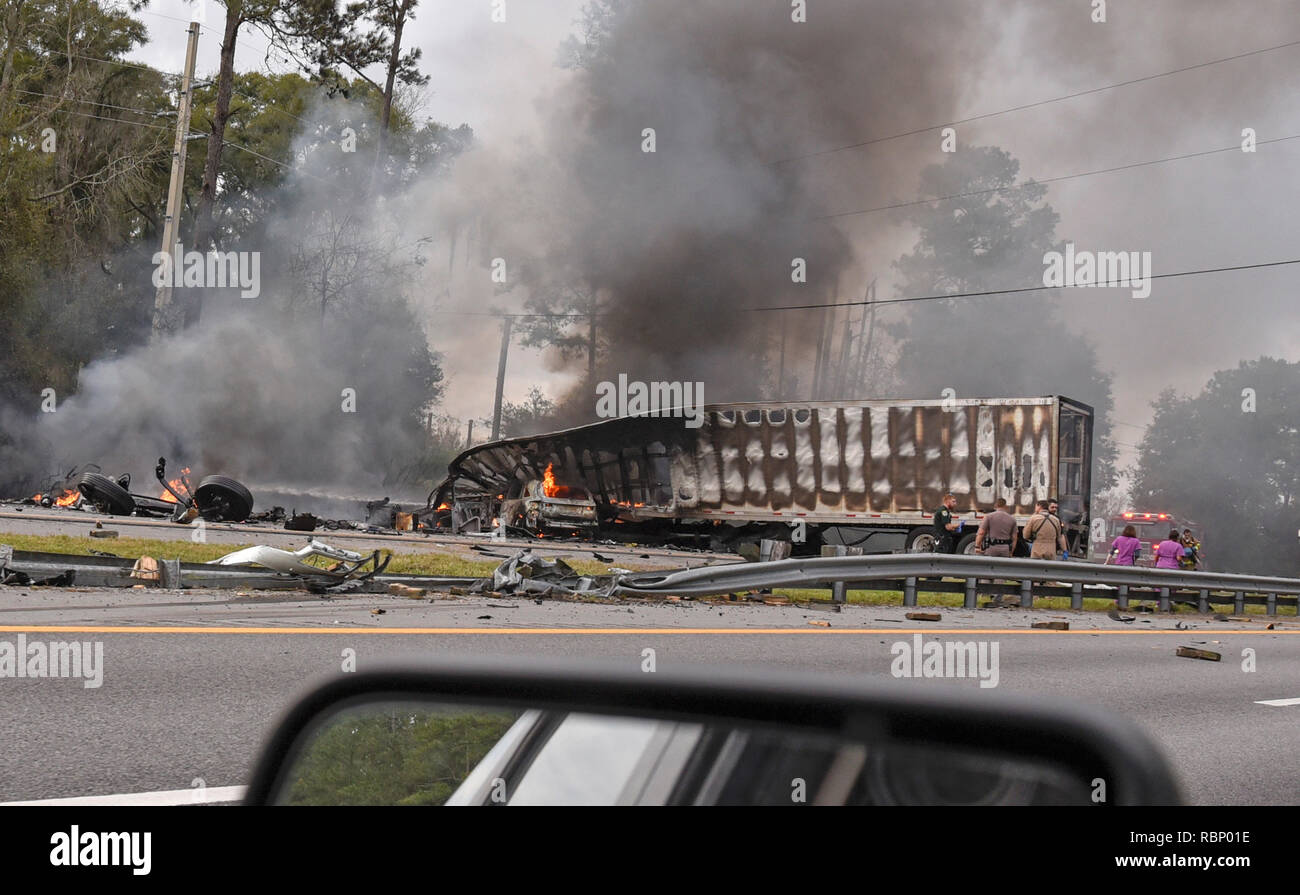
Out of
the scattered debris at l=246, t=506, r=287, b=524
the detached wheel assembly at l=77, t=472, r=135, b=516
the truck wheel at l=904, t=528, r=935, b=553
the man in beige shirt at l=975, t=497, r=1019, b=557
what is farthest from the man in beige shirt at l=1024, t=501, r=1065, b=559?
the detached wheel assembly at l=77, t=472, r=135, b=516

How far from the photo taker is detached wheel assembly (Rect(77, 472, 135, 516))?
19.8 metres

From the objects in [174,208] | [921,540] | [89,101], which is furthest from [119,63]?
[921,540]

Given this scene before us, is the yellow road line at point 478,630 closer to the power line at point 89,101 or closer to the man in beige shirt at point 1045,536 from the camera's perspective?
the man in beige shirt at point 1045,536

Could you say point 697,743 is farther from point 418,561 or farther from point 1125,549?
point 1125,549

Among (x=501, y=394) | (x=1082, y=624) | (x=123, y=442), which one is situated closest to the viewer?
(x=1082, y=624)

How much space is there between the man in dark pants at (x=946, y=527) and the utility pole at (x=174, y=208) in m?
18.4

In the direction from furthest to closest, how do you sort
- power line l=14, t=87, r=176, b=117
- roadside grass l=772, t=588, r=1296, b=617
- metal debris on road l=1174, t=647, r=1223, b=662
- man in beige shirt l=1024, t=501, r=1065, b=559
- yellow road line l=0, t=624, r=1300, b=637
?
Result: power line l=14, t=87, r=176, b=117, man in beige shirt l=1024, t=501, r=1065, b=559, roadside grass l=772, t=588, r=1296, b=617, metal debris on road l=1174, t=647, r=1223, b=662, yellow road line l=0, t=624, r=1300, b=637

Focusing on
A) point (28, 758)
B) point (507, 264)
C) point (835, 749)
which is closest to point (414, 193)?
point (507, 264)

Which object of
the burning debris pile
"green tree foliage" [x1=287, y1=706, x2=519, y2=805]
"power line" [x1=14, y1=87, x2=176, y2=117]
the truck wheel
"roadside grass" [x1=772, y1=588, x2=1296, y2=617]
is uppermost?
"power line" [x1=14, y1=87, x2=176, y2=117]

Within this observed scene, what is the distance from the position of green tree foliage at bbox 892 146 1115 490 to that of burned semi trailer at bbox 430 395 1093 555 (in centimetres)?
2924

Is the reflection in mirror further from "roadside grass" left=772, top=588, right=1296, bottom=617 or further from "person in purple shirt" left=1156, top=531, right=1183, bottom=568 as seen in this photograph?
"person in purple shirt" left=1156, top=531, right=1183, bottom=568

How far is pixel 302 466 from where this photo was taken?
30859mm
